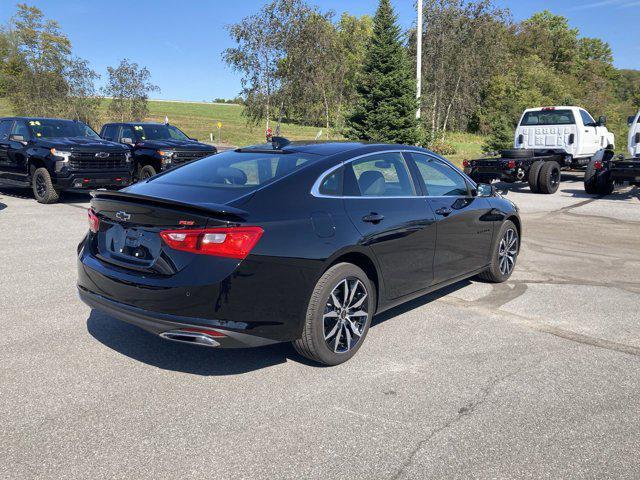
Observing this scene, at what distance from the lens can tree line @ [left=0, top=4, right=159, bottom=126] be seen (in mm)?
32309

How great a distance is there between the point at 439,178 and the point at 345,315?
1.90 metres

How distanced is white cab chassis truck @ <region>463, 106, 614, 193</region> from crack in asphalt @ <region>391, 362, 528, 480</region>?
35.4 feet

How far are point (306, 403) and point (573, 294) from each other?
3.73 metres

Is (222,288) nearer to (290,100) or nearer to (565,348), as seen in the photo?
(565,348)

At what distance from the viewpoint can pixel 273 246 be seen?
11.6ft

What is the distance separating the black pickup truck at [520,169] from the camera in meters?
14.1

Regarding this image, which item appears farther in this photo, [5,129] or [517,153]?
[517,153]

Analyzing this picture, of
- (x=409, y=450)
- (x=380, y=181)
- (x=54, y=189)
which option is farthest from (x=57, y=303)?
(x=54, y=189)

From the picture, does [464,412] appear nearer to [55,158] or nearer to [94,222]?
[94,222]

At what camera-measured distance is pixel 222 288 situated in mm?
3375

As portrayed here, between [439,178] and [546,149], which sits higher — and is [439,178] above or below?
below

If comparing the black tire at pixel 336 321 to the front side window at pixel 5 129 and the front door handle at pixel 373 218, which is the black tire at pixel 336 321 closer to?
the front door handle at pixel 373 218

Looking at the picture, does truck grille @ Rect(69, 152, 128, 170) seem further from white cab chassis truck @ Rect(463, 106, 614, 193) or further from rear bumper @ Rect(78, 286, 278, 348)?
rear bumper @ Rect(78, 286, 278, 348)

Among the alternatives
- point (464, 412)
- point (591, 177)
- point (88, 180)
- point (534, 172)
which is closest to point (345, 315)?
point (464, 412)
